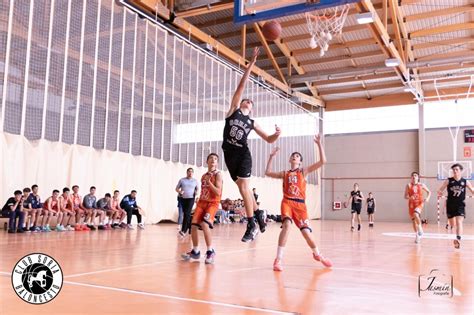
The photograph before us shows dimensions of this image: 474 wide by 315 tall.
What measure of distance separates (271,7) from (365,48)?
14338 millimetres

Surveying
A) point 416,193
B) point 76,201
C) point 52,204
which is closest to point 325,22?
point 416,193

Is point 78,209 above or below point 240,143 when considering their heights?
below

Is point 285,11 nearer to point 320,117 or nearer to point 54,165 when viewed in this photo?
point 54,165

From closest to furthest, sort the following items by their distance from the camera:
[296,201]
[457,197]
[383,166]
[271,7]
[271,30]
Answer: [296,201] → [271,30] → [457,197] → [271,7] → [383,166]

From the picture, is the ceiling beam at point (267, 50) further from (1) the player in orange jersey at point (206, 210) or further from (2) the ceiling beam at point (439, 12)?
(1) the player in orange jersey at point (206, 210)

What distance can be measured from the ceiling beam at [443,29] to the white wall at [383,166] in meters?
7.69

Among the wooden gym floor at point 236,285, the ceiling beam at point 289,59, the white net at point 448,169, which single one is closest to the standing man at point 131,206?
the wooden gym floor at point 236,285

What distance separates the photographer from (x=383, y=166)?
2728cm

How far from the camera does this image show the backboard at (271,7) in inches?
351

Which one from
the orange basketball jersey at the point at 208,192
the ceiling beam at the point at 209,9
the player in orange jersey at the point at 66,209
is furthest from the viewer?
the ceiling beam at the point at 209,9

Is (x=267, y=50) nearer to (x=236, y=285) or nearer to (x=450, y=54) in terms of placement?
(x=450, y=54)

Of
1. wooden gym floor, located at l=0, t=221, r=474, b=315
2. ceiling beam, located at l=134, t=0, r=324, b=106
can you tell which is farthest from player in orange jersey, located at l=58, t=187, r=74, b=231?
ceiling beam, located at l=134, t=0, r=324, b=106

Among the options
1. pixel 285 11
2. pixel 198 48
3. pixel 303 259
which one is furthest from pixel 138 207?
pixel 303 259

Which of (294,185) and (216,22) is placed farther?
(216,22)
